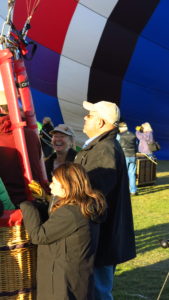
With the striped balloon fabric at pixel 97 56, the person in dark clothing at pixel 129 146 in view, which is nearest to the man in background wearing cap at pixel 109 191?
the person in dark clothing at pixel 129 146

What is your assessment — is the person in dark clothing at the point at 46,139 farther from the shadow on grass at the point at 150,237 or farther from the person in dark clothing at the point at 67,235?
the person in dark clothing at the point at 67,235

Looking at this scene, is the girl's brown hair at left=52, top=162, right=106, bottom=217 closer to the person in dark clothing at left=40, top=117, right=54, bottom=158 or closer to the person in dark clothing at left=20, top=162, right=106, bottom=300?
the person in dark clothing at left=20, top=162, right=106, bottom=300

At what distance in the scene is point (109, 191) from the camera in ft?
8.19

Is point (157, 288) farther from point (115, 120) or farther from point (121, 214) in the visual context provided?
point (115, 120)

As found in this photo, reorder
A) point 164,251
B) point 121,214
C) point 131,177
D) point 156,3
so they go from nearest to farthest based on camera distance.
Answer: point 121,214 → point 164,251 → point 131,177 → point 156,3

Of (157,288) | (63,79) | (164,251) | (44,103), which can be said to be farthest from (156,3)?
→ (157,288)

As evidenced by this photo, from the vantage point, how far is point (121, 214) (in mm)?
2627

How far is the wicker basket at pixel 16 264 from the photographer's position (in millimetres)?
2227

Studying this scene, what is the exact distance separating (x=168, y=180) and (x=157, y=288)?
6539mm

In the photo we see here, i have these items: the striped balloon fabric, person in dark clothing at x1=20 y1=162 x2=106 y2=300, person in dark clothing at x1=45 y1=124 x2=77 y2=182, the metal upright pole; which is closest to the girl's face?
person in dark clothing at x1=20 y1=162 x2=106 y2=300

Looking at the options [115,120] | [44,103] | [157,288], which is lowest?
[157,288]

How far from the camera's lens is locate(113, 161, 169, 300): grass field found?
12.4 feet

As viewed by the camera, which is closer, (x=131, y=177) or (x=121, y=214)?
(x=121, y=214)

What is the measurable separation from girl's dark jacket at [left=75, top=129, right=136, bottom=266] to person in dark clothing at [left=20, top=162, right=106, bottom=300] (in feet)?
0.88
